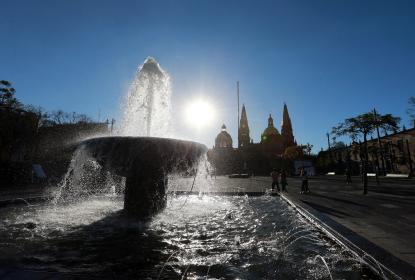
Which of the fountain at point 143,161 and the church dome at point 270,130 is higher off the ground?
the church dome at point 270,130

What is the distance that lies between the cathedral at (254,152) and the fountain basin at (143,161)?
215 feet

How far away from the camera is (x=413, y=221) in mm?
6453

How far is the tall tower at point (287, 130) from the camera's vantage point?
297ft

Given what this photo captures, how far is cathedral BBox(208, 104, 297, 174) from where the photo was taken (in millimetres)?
79438

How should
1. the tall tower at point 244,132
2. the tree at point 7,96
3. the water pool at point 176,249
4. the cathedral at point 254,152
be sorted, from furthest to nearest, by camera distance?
the tall tower at point 244,132 → the cathedral at point 254,152 → the tree at point 7,96 → the water pool at point 176,249

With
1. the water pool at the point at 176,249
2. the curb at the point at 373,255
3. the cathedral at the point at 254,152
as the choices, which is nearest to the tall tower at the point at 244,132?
the cathedral at the point at 254,152

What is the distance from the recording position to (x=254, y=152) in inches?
3268

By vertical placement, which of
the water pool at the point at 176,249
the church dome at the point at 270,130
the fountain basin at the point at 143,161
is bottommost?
the water pool at the point at 176,249

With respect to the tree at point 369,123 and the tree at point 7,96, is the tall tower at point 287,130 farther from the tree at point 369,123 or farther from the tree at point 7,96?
the tree at point 7,96

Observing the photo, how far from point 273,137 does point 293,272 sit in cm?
8613

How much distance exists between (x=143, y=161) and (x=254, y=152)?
252 feet

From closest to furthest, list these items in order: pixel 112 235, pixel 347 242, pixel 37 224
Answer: pixel 347 242
pixel 112 235
pixel 37 224

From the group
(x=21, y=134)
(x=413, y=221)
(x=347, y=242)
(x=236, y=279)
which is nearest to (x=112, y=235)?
(x=236, y=279)

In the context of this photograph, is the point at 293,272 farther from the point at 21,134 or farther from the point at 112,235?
the point at 21,134
